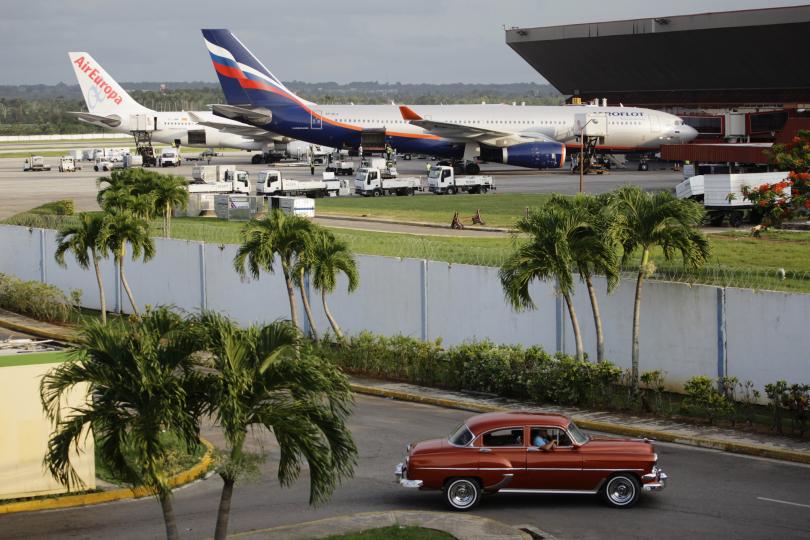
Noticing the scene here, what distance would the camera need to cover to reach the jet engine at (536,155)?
3103 inches

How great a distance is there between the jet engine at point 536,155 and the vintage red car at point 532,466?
6229 cm

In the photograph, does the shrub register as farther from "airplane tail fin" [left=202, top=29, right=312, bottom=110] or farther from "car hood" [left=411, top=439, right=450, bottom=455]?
"airplane tail fin" [left=202, top=29, right=312, bottom=110]

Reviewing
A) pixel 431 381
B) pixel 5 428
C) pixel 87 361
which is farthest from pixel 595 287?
pixel 87 361

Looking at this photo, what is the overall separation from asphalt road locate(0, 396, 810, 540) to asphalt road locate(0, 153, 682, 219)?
43439 mm

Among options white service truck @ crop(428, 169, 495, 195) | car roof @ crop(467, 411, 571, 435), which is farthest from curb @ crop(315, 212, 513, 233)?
car roof @ crop(467, 411, 571, 435)

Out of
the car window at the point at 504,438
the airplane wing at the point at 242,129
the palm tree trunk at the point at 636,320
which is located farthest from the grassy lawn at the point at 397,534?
the airplane wing at the point at 242,129

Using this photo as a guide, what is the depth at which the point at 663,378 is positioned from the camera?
25.5 m

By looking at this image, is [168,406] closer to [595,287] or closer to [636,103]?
[595,287]

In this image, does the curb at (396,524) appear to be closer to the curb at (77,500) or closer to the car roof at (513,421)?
the car roof at (513,421)

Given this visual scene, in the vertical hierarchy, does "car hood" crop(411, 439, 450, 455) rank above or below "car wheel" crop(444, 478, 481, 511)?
above

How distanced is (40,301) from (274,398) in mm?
27381

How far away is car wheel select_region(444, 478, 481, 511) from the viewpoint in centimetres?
1727

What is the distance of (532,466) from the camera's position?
680 inches

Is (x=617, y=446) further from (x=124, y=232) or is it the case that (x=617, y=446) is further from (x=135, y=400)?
(x=124, y=232)
